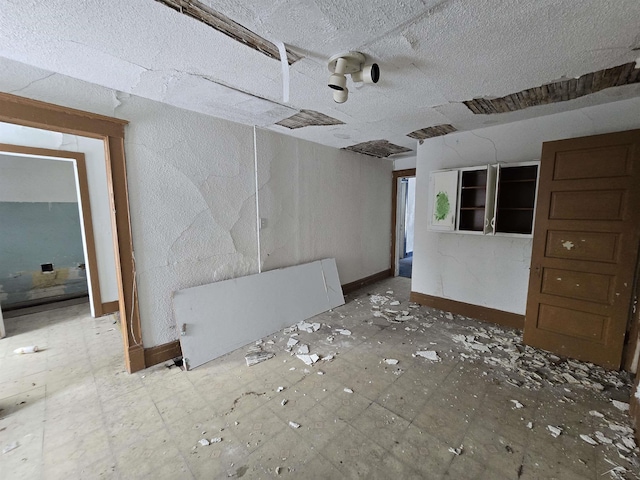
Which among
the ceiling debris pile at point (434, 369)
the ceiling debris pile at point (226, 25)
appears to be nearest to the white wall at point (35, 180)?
the ceiling debris pile at point (434, 369)

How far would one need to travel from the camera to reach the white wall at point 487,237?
8.48 ft

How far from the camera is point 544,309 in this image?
2.65 metres

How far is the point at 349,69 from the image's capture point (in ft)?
5.40

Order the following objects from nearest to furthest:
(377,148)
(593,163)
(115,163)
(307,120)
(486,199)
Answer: (115,163)
(593,163)
(307,120)
(486,199)
(377,148)

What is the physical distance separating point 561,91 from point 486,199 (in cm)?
114

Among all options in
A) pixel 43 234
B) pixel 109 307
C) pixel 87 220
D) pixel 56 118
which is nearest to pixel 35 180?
pixel 43 234

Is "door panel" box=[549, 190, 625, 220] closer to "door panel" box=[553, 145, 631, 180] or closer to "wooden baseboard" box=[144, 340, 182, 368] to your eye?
"door panel" box=[553, 145, 631, 180]

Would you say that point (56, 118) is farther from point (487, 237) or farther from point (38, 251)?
point (487, 237)

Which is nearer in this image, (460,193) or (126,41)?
(126,41)

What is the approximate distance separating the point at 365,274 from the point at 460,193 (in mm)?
2234

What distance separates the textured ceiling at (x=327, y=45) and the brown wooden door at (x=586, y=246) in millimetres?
539

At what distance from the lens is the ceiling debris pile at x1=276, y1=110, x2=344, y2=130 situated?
8.61 ft

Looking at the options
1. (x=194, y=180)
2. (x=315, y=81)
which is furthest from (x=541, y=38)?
(x=194, y=180)

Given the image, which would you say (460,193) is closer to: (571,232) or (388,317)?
(571,232)
